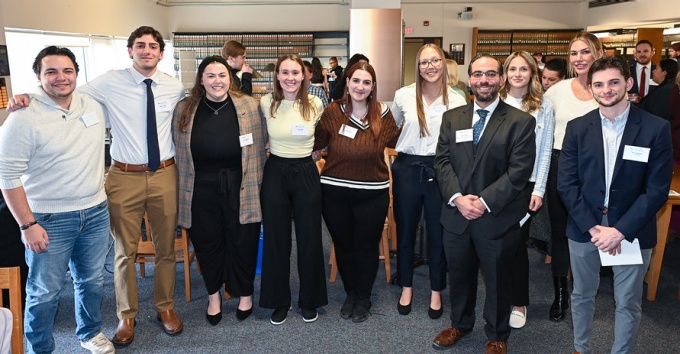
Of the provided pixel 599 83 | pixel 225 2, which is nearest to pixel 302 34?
pixel 225 2

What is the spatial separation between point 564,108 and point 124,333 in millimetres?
2864

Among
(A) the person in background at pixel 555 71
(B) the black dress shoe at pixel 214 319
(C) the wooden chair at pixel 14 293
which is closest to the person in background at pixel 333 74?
(A) the person in background at pixel 555 71

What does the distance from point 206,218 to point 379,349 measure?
125 cm

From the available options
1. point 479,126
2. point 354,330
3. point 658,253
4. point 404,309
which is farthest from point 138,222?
point 658,253

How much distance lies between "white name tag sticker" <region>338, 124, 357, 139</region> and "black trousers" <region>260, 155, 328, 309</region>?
0.26 m

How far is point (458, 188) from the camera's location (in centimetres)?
250

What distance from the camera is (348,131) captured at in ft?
9.35

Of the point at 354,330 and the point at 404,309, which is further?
the point at 404,309

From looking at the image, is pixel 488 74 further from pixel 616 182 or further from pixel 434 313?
pixel 434 313

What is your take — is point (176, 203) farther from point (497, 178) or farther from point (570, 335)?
point (570, 335)

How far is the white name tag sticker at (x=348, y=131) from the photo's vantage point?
2.84 m

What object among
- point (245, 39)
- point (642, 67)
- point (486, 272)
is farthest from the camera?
point (245, 39)

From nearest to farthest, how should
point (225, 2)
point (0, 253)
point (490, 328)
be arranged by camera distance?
1. point (490, 328)
2. point (0, 253)
3. point (225, 2)

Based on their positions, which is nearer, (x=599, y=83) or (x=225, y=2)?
(x=599, y=83)
